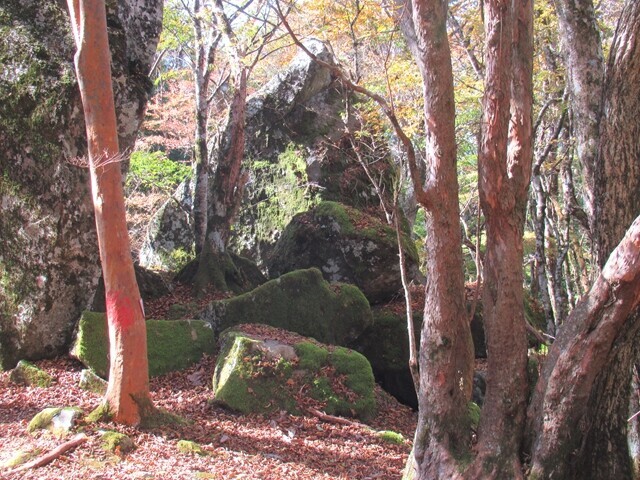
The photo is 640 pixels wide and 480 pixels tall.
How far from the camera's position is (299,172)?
14203 mm

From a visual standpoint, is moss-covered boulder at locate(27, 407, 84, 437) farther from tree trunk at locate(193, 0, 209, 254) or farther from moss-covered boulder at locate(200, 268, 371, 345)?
tree trunk at locate(193, 0, 209, 254)

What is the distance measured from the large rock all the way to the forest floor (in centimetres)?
342

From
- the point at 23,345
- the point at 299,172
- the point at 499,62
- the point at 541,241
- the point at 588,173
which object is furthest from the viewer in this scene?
the point at 299,172

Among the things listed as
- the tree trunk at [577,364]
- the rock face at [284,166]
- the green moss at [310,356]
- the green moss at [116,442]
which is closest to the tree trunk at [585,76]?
the tree trunk at [577,364]

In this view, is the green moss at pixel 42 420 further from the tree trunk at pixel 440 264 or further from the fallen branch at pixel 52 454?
the tree trunk at pixel 440 264

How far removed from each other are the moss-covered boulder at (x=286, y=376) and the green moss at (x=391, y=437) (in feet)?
2.22

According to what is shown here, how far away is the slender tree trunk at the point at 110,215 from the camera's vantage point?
20.0 feet

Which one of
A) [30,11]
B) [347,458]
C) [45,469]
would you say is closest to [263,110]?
[30,11]

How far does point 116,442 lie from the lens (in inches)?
224

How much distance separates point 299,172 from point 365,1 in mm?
4981

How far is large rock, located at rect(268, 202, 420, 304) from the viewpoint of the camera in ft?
38.1

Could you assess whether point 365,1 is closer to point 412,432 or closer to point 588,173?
point 588,173

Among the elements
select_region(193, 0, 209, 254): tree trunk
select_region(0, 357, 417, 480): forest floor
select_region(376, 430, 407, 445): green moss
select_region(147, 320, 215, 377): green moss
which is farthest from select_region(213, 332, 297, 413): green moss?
select_region(193, 0, 209, 254): tree trunk

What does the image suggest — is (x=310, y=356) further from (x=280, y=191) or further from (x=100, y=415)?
(x=280, y=191)
